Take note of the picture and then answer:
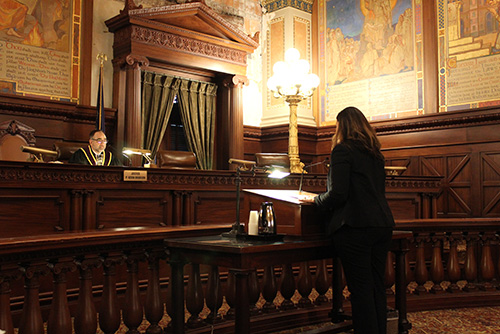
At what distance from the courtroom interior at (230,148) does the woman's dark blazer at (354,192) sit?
188 millimetres

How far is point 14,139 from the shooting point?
7.23m

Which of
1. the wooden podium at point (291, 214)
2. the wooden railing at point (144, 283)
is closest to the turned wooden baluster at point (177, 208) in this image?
the wooden railing at point (144, 283)

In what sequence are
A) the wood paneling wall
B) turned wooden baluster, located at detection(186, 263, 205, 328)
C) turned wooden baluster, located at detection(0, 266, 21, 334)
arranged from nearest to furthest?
turned wooden baluster, located at detection(0, 266, 21, 334) < turned wooden baluster, located at detection(186, 263, 205, 328) < the wood paneling wall

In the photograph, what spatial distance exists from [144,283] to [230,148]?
18.0ft

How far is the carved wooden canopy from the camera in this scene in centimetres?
829

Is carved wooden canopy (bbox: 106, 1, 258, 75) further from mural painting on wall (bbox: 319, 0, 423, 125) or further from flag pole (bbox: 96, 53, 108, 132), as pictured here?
mural painting on wall (bbox: 319, 0, 423, 125)

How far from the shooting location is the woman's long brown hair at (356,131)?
2.99m

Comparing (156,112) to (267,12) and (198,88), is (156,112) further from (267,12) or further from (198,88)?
(267,12)

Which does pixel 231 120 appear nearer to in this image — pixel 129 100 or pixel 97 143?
pixel 129 100

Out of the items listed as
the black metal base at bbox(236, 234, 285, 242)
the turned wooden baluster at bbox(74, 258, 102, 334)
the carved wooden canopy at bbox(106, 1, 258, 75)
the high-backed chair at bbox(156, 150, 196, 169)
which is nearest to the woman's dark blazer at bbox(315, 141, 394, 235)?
the black metal base at bbox(236, 234, 285, 242)

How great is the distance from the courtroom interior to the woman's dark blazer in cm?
19

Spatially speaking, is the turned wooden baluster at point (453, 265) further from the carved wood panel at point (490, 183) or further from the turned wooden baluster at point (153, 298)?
the carved wood panel at point (490, 183)

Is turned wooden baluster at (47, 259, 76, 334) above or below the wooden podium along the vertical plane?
below

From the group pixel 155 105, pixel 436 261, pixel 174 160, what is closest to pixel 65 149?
pixel 174 160
